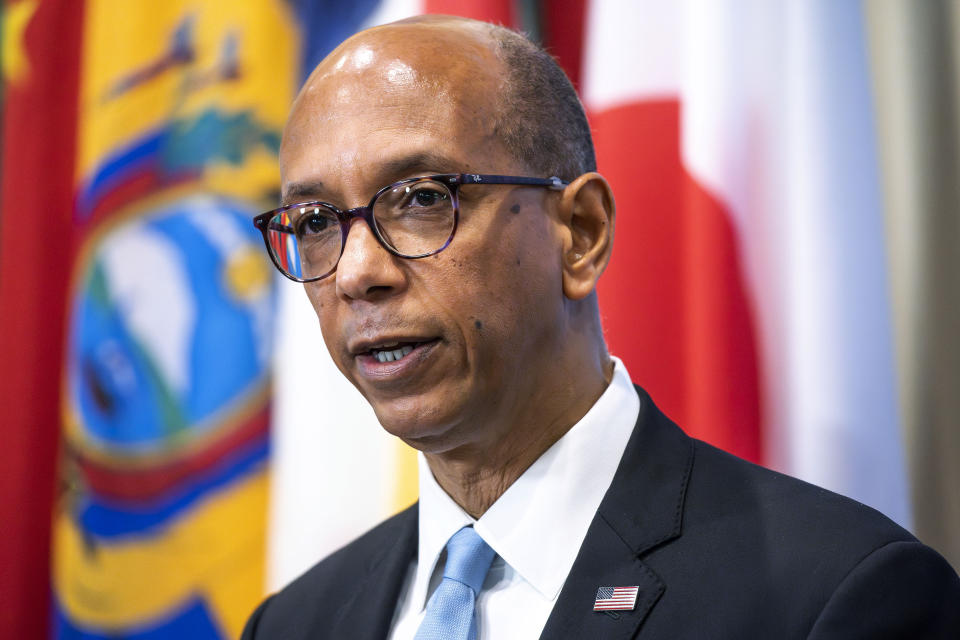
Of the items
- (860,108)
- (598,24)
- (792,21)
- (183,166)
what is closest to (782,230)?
(860,108)

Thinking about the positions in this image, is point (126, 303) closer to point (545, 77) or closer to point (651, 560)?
point (545, 77)

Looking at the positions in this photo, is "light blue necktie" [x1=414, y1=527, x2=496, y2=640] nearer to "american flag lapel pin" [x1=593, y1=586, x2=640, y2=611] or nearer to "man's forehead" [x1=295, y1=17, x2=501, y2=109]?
"american flag lapel pin" [x1=593, y1=586, x2=640, y2=611]

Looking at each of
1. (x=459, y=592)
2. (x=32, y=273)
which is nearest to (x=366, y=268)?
(x=459, y=592)

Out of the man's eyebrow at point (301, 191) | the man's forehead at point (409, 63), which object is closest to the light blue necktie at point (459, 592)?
the man's eyebrow at point (301, 191)

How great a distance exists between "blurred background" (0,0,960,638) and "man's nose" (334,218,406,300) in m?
0.79

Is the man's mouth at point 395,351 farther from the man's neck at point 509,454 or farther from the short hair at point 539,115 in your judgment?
the short hair at point 539,115

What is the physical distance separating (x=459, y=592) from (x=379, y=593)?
0.76 feet

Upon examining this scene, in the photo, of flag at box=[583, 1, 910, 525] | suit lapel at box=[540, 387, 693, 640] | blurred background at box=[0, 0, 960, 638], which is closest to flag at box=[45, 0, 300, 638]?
blurred background at box=[0, 0, 960, 638]

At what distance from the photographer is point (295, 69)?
94.9 inches

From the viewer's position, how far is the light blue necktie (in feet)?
4.48

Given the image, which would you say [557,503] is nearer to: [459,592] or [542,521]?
[542,521]

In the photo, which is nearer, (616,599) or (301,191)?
(616,599)

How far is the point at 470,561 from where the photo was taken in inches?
55.6

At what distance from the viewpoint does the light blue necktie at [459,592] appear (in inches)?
53.7
